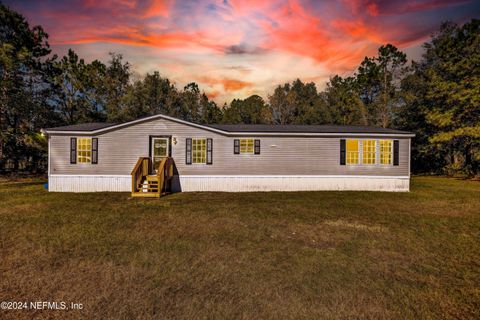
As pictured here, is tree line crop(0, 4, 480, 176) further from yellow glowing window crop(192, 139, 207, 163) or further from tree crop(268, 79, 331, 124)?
yellow glowing window crop(192, 139, 207, 163)

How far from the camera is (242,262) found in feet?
16.1

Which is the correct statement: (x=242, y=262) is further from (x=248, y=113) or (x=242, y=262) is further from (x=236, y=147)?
(x=248, y=113)

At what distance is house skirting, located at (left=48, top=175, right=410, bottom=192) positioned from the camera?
13.4m

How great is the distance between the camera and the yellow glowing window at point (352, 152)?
47.4 feet

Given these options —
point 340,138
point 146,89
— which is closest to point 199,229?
point 340,138

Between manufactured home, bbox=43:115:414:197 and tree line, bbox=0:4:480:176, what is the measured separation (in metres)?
12.5

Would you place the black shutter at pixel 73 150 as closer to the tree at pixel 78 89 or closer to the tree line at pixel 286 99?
the tree line at pixel 286 99

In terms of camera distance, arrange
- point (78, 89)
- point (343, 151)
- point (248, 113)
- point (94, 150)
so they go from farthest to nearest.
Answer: point (248, 113), point (78, 89), point (343, 151), point (94, 150)

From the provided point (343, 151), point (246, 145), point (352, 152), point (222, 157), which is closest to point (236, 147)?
point (246, 145)

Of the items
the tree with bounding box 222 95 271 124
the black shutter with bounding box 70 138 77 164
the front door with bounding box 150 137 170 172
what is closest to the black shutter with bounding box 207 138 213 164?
the front door with bounding box 150 137 170 172

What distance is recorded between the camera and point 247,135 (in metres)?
14.2

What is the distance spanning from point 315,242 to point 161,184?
28.3 feet

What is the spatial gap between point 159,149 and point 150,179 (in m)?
2.43

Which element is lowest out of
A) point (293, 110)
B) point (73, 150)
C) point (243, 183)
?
point (243, 183)
